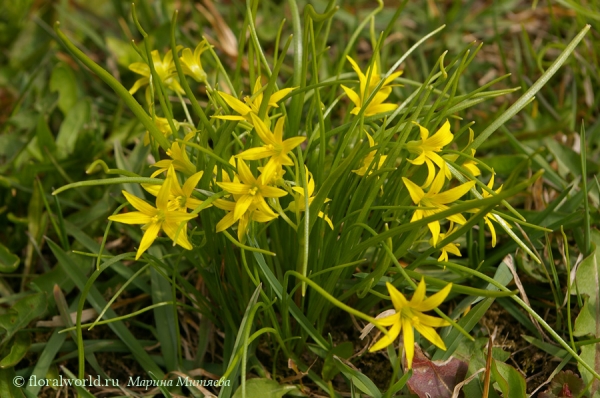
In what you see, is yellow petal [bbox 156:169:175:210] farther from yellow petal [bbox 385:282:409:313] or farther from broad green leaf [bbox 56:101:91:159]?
broad green leaf [bbox 56:101:91:159]

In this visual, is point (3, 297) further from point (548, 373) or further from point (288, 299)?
point (548, 373)

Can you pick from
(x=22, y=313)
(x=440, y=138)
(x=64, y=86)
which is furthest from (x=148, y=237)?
(x=64, y=86)

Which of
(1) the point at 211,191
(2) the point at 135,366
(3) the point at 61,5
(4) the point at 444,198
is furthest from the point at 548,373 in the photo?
(3) the point at 61,5

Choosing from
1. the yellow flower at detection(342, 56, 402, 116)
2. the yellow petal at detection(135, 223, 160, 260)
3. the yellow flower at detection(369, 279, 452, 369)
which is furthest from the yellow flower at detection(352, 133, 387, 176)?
the yellow petal at detection(135, 223, 160, 260)

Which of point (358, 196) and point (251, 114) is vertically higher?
point (251, 114)

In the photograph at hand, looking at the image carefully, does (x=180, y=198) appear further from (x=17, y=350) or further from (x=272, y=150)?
(x=17, y=350)

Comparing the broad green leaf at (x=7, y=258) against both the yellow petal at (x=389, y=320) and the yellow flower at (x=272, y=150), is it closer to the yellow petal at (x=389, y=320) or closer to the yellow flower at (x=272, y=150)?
the yellow flower at (x=272, y=150)
